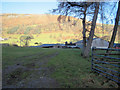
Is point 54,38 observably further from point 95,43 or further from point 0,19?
point 0,19

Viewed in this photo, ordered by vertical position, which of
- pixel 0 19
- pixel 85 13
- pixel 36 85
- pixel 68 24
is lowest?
pixel 36 85

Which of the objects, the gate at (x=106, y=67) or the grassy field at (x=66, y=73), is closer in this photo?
the grassy field at (x=66, y=73)

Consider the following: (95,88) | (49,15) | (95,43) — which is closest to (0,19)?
(95,88)

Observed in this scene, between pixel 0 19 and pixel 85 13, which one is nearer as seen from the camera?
pixel 0 19

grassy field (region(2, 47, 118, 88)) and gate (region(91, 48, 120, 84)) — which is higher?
gate (region(91, 48, 120, 84))

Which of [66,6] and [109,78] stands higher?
[66,6]

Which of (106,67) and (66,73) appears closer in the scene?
(66,73)

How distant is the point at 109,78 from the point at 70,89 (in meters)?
1.77

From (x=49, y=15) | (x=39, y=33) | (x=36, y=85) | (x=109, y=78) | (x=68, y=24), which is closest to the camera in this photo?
(x=36, y=85)

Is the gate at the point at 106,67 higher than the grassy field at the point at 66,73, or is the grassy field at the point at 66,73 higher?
the gate at the point at 106,67

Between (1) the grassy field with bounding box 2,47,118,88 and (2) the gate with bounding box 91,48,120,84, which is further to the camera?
(2) the gate with bounding box 91,48,120,84

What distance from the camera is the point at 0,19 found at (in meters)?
1.80

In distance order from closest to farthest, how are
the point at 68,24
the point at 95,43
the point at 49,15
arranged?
the point at 49,15 → the point at 68,24 → the point at 95,43

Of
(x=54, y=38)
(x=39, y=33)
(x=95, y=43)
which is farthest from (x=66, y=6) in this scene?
(x=39, y=33)
